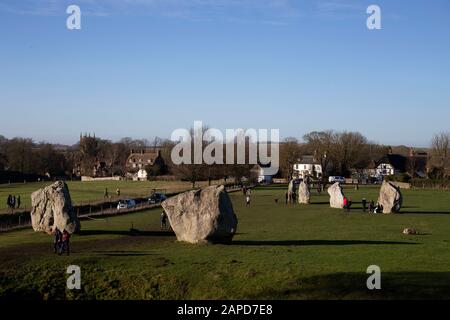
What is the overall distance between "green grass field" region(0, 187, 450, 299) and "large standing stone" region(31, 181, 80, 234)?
1223mm

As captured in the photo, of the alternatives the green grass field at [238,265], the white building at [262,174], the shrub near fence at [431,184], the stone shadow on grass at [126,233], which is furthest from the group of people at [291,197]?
the white building at [262,174]

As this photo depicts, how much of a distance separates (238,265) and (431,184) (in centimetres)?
7909

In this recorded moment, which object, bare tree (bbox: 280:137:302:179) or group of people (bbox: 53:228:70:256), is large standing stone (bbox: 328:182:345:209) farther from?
bare tree (bbox: 280:137:302:179)

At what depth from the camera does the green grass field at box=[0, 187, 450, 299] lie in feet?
72.8

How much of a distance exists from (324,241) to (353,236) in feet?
9.95

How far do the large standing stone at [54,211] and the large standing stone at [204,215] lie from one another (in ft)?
25.5

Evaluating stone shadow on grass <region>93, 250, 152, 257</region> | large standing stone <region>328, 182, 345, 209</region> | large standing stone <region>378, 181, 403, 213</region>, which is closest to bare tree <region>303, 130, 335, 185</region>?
large standing stone <region>328, 182, 345, 209</region>

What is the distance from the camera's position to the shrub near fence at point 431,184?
3708 inches

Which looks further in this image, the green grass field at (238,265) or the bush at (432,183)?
the bush at (432,183)

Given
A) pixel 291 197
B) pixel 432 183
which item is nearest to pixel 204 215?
pixel 291 197

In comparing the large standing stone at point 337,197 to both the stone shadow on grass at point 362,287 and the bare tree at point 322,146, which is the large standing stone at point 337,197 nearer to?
the stone shadow on grass at point 362,287

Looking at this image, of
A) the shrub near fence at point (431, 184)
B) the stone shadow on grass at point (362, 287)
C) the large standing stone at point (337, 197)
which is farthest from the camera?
the shrub near fence at point (431, 184)

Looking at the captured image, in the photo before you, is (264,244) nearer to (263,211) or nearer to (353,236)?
(353,236)
